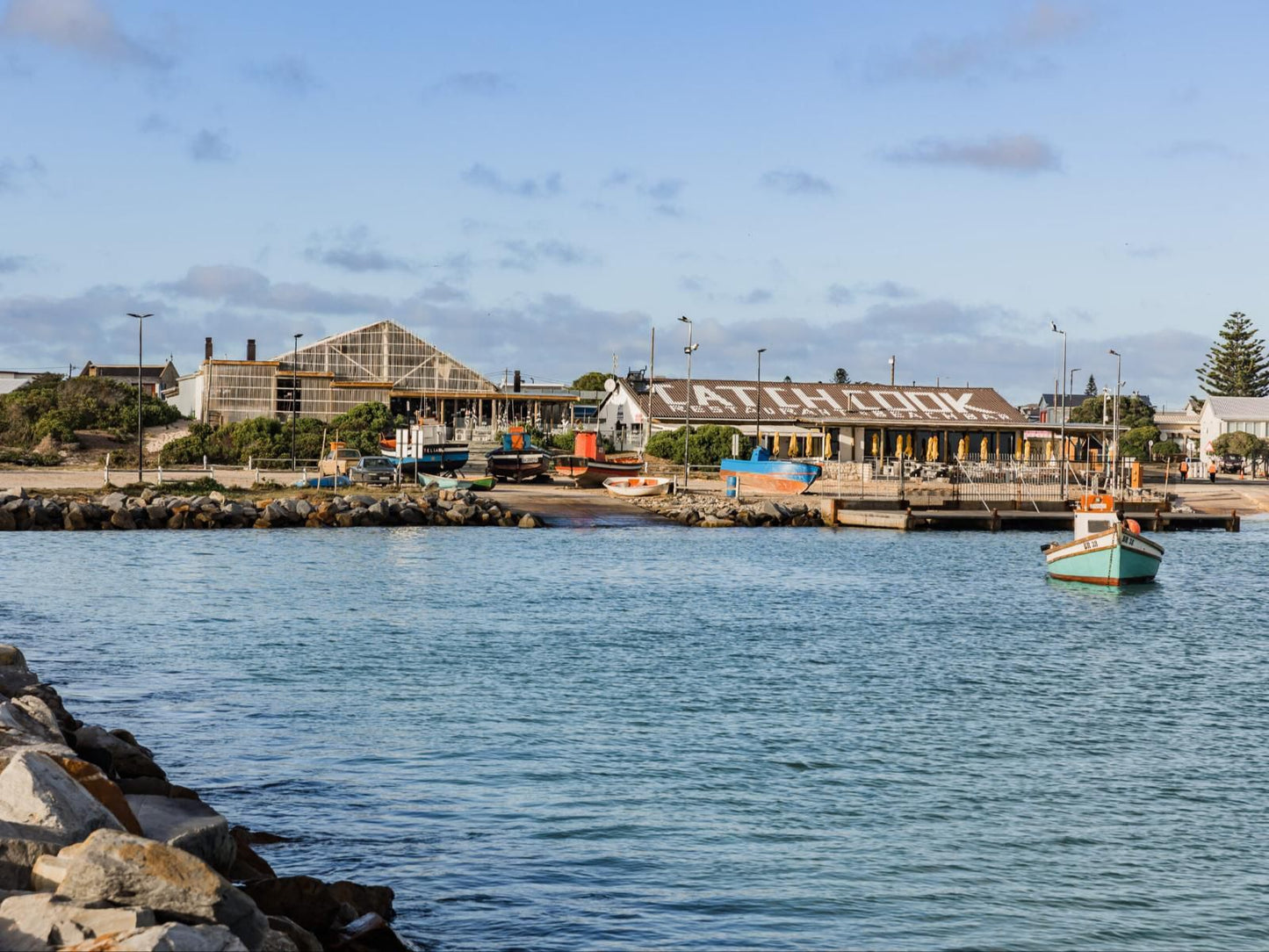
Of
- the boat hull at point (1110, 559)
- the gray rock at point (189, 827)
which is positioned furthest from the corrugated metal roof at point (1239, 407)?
the gray rock at point (189, 827)

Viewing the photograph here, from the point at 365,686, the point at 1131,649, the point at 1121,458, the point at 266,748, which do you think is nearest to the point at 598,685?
the point at 365,686

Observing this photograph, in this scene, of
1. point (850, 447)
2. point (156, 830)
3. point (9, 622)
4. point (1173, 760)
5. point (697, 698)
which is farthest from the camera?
point (850, 447)

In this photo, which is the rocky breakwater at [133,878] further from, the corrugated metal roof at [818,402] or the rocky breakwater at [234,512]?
the corrugated metal roof at [818,402]

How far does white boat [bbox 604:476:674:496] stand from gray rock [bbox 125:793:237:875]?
59.3 meters

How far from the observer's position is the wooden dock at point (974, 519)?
65.5m

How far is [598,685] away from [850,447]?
66161 millimetres

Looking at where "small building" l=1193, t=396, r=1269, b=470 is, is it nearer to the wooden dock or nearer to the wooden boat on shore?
the wooden dock

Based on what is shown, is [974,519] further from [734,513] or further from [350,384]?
[350,384]

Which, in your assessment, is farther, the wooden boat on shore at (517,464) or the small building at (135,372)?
the small building at (135,372)

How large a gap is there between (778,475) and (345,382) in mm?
37102

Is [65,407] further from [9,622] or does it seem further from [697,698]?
[697,698]

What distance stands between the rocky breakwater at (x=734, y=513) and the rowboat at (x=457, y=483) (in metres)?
7.97

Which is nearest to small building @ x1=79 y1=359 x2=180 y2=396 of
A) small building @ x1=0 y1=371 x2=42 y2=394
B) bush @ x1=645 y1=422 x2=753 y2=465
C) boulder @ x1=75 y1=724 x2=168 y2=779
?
small building @ x1=0 y1=371 x2=42 y2=394

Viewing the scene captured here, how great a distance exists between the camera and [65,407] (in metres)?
95.1
